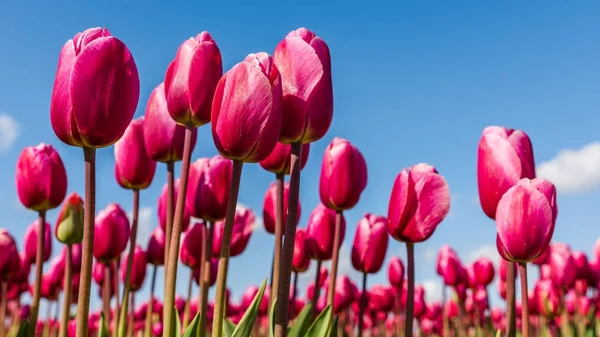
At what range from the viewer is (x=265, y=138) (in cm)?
189

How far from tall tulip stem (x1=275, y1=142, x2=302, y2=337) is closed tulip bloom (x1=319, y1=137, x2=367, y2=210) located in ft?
3.59

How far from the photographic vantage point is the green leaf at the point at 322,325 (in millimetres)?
2371

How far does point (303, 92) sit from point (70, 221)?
1899 millimetres

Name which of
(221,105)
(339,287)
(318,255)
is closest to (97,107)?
(221,105)

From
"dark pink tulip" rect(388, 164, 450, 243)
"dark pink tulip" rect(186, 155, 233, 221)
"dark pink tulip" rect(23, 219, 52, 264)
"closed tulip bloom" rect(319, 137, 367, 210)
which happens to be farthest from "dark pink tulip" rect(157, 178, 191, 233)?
"dark pink tulip" rect(23, 219, 52, 264)

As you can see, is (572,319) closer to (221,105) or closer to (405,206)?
(405,206)

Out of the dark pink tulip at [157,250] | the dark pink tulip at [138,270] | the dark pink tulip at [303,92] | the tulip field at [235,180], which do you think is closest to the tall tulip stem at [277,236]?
the tulip field at [235,180]

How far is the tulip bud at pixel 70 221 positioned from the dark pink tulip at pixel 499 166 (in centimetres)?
212

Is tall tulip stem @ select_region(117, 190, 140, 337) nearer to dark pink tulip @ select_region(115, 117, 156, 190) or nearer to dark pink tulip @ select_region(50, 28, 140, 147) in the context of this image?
dark pink tulip @ select_region(115, 117, 156, 190)

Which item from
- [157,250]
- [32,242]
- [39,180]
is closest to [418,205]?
[39,180]

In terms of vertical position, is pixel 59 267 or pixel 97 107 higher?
pixel 97 107

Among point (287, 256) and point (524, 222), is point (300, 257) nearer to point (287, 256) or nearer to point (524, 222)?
point (524, 222)

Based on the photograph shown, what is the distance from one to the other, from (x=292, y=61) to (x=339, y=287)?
366 cm

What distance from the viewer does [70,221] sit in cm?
336
